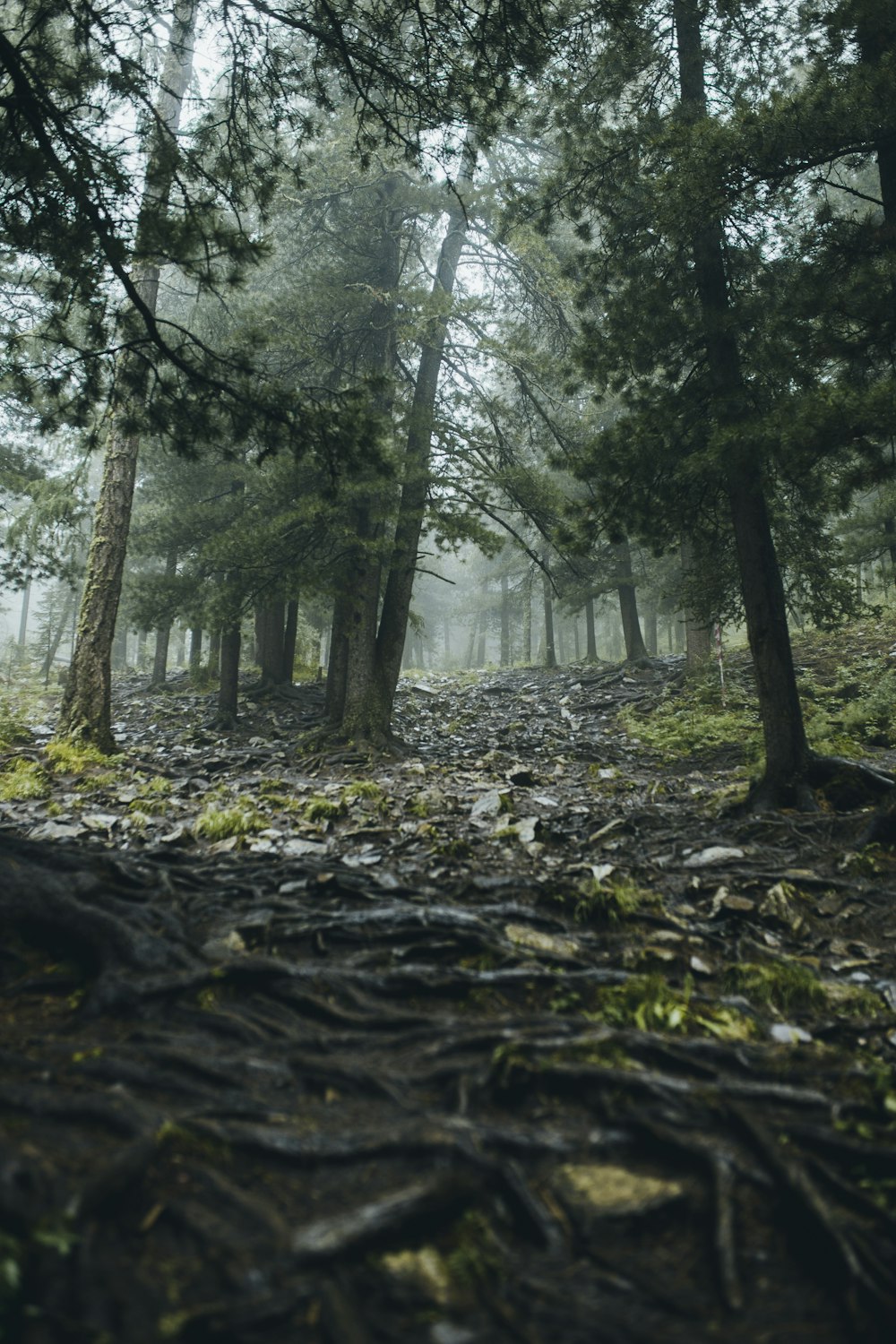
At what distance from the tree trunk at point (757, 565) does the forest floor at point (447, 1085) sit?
80cm

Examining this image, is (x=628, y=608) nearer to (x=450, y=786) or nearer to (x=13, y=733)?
(x=450, y=786)

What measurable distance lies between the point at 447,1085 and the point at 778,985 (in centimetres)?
208

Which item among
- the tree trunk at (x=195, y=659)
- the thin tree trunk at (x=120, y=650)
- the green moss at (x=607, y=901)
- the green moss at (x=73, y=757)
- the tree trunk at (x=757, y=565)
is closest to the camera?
the green moss at (x=607, y=901)

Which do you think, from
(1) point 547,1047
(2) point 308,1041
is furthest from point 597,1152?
(2) point 308,1041

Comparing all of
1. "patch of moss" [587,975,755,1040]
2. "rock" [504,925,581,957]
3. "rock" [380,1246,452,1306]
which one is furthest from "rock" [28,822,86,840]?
"rock" [380,1246,452,1306]

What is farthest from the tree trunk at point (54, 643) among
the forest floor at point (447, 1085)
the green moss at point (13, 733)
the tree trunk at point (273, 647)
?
the forest floor at point (447, 1085)

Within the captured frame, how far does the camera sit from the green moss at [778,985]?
11.5ft

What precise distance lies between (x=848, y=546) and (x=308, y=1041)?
1565cm

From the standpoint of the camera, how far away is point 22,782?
792 cm

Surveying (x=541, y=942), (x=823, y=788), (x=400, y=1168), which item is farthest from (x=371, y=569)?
(x=400, y=1168)

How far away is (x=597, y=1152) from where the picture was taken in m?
2.27

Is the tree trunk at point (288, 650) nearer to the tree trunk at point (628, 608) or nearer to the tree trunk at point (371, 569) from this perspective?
the tree trunk at point (371, 569)

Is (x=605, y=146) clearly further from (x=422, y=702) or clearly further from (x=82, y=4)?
(x=422, y=702)

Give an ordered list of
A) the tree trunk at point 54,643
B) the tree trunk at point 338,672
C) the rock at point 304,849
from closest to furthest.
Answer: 1. the rock at point 304,849
2. the tree trunk at point 338,672
3. the tree trunk at point 54,643
